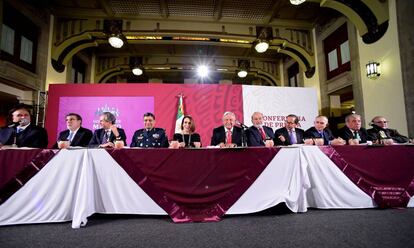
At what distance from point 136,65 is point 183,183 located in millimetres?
7195

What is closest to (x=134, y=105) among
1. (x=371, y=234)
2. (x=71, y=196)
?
(x=71, y=196)

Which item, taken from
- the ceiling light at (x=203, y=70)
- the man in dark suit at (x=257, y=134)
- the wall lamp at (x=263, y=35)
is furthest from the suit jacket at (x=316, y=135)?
the ceiling light at (x=203, y=70)

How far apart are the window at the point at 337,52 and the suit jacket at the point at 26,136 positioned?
6.64 meters

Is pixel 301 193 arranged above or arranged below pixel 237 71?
below

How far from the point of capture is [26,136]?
2.86 metres

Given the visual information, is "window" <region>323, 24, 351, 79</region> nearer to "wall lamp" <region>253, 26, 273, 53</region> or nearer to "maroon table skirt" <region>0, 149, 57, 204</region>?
"wall lamp" <region>253, 26, 273, 53</region>

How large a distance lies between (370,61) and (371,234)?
14.5ft

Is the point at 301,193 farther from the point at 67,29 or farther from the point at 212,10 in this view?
the point at 67,29

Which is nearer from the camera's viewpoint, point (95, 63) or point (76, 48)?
point (76, 48)

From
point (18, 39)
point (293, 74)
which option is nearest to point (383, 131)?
point (293, 74)

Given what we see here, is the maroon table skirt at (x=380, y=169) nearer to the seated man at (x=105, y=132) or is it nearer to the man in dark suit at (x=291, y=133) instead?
the man in dark suit at (x=291, y=133)

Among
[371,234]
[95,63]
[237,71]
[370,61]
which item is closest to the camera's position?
[371,234]

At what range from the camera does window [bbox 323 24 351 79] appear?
5.46 meters

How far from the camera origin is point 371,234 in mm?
1595
